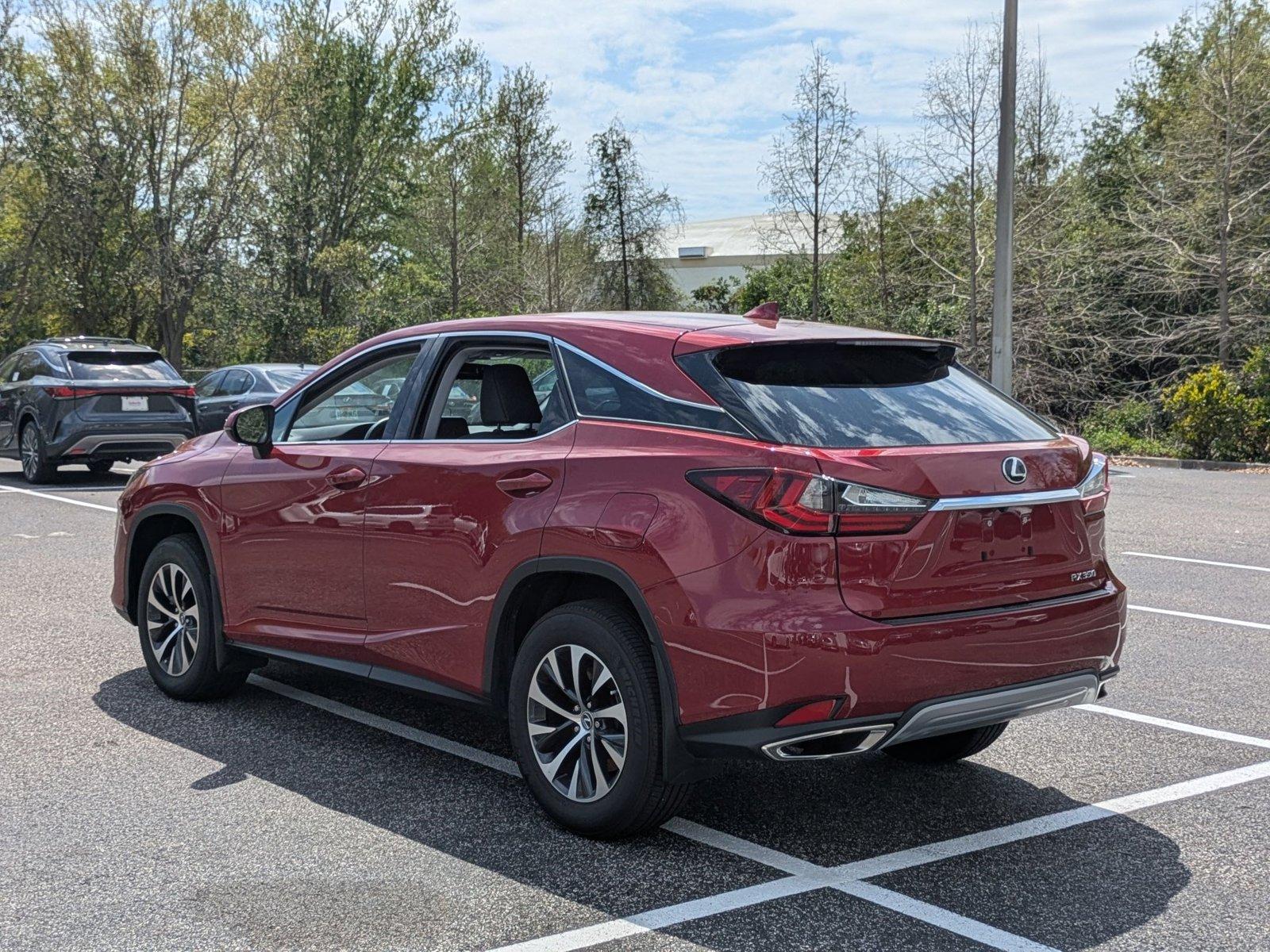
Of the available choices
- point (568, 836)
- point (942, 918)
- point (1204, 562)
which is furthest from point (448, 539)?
point (1204, 562)

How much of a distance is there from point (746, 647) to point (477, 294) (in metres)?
33.0

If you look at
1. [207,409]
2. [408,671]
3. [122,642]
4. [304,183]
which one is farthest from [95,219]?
[408,671]

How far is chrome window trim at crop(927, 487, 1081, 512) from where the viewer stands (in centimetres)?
403

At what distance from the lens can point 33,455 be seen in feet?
55.3

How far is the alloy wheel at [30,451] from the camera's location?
16750 millimetres

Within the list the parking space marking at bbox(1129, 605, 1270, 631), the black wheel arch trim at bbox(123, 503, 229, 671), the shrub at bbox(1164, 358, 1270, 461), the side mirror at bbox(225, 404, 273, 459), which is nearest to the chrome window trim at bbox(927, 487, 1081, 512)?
the side mirror at bbox(225, 404, 273, 459)

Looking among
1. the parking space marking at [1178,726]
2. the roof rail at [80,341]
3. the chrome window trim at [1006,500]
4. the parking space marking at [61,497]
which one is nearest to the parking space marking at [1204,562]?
the parking space marking at [1178,726]

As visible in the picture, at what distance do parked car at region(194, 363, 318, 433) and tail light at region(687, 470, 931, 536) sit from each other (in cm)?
1571

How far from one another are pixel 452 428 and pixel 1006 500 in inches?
81.1

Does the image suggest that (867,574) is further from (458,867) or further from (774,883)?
(458,867)

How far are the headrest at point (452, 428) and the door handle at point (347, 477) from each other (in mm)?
365

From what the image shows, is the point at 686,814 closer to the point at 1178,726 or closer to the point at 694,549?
the point at 694,549

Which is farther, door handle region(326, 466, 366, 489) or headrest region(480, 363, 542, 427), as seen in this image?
door handle region(326, 466, 366, 489)

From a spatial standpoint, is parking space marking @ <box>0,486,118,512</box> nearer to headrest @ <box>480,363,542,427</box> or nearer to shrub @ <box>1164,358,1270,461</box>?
headrest @ <box>480,363,542,427</box>
